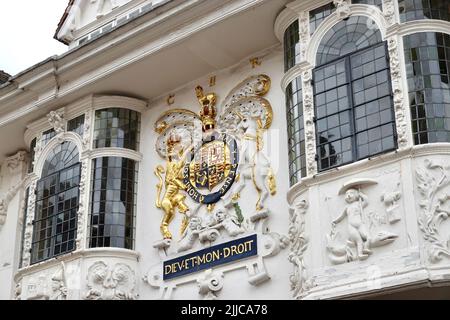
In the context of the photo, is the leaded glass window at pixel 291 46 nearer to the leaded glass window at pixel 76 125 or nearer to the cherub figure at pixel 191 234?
the cherub figure at pixel 191 234

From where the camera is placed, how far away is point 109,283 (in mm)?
17516

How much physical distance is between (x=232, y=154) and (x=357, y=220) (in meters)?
4.27

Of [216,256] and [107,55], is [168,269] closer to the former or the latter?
[216,256]

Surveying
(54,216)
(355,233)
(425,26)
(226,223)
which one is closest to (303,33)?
(425,26)

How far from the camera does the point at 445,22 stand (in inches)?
587

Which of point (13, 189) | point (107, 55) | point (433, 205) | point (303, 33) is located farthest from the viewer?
point (13, 189)

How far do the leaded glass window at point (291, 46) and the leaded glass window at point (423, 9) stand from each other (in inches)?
87.5

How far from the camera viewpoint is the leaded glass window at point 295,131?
50.9 feet

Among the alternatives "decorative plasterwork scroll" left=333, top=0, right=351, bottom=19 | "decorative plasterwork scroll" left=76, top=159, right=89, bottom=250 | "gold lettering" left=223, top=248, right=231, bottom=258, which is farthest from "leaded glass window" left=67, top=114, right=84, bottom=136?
"decorative plasterwork scroll" left=333, top=0, right=351, bottom=19

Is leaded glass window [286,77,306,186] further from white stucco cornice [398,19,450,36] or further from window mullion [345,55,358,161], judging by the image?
white stucco cornice [398,19,450,36]

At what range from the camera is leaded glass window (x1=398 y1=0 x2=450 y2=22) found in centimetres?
1498

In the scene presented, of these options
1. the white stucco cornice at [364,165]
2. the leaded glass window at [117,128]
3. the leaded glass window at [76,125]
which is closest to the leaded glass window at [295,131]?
the white stucco cornice at [364,165]

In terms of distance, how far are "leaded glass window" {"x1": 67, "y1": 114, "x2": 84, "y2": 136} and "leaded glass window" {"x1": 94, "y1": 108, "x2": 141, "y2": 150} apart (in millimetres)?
411

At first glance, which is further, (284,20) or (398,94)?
(284,20)
